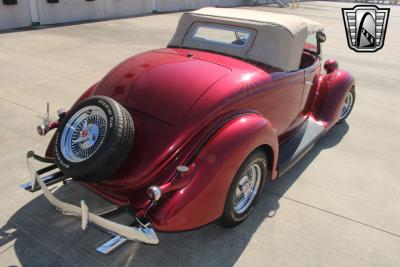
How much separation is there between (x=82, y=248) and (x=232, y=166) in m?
1.39

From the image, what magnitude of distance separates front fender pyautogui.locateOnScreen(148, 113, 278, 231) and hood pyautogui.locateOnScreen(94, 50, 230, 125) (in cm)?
39

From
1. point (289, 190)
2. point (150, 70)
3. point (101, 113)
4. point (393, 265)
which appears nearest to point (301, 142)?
point (289, 190)

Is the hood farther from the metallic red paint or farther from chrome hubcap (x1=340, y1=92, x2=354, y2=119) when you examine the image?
chrome hubcap (x1=340, y1=92, x2=354, y2=119)

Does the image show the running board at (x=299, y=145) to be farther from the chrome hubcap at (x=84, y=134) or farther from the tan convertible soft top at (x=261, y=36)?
the chrome hubcap at (x=84, y=134)

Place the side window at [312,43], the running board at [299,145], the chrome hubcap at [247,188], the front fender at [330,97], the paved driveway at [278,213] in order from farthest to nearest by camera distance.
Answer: the front fender at [330,97] < the side window at [312,43] < the running board at [299,145] < the chrome hubcap at [247,188] < the paved driveway at [278,213]

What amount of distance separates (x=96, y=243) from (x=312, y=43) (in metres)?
3.56

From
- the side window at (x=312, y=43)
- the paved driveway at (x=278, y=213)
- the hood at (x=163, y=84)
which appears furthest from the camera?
the side window at (x=312, y=43)

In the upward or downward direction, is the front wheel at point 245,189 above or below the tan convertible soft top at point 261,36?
below

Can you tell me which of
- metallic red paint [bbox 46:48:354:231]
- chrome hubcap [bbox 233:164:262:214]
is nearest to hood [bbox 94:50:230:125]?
metallic red paint [bbox 46:48:354:231]

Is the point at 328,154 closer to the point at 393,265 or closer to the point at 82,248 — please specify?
the point at 393,265

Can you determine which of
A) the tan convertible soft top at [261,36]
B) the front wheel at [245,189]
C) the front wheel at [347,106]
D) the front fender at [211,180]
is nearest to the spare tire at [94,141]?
the front fender at [211,180]

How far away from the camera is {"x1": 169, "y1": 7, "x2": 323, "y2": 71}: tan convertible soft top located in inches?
152

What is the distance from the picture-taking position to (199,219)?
9.02ft

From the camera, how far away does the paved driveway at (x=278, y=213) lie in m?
2.97
